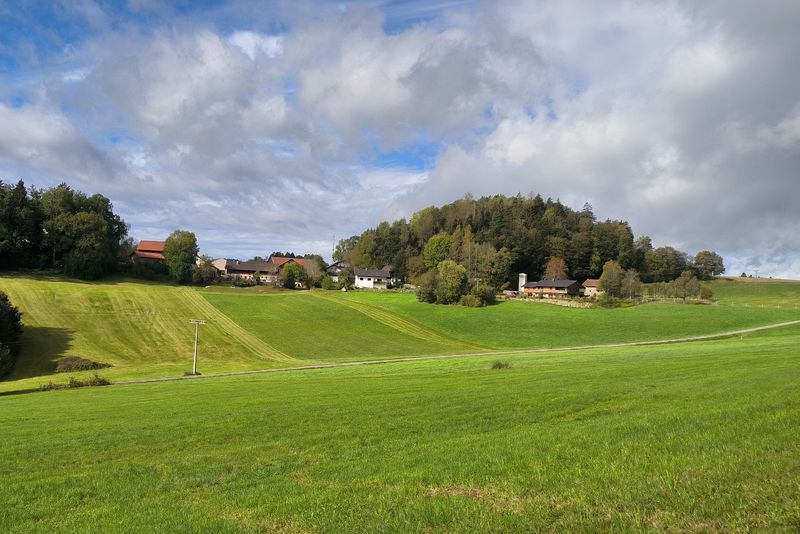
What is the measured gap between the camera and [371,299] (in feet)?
387

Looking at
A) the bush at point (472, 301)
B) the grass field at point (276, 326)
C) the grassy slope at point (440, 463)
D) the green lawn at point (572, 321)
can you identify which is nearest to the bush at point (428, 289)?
the green lawn at point (572, 321)

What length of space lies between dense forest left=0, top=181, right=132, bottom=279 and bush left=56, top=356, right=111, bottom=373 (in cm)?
6014

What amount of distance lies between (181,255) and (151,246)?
60314 mm

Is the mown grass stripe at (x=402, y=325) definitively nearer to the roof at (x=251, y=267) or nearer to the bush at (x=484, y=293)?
the bush at (x=484, y=293)

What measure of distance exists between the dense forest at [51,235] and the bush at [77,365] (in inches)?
2368

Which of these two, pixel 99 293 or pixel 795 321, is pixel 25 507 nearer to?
pixel 99 293

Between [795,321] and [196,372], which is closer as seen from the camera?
[196,372]

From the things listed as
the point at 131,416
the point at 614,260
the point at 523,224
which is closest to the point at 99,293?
the point at 131,416

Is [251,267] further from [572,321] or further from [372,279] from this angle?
[572,321]

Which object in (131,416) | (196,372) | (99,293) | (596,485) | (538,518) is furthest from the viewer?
(99,293)

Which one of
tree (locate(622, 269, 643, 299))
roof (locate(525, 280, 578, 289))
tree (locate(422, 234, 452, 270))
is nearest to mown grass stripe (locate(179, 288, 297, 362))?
tree (locate(422, 234, 452, 270))

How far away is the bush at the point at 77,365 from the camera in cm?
5331

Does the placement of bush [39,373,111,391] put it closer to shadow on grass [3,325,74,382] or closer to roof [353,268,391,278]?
shadow on grass [3,325,74,382]

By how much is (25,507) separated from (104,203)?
139287 millimetres
